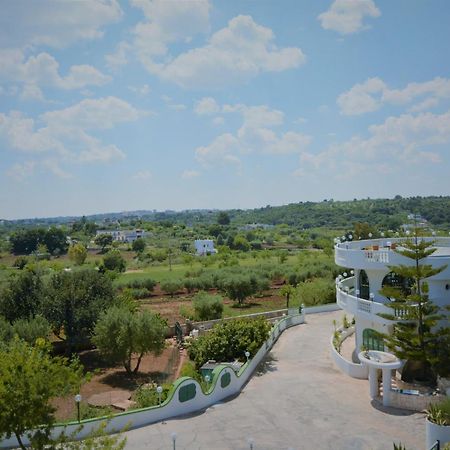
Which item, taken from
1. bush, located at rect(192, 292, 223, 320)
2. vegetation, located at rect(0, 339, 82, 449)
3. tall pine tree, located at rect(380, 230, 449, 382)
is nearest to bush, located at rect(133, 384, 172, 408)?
vegetation, located at rect(0, 339, 82, 449)

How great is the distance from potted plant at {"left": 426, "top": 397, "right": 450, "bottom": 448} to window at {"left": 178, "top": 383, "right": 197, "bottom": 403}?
Result: 26.5 feet

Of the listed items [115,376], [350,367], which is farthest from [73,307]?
[350,367]

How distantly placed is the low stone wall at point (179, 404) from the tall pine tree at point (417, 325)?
6314mm

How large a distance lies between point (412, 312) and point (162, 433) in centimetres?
1018

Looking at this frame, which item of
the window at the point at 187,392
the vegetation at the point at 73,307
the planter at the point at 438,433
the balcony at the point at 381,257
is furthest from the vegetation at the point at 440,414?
the vegetation at the point at 73,307

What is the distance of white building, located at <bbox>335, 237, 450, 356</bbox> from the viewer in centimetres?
2075

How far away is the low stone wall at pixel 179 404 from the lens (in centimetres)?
1639

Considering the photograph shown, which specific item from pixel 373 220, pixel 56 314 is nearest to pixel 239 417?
pixel 56 314

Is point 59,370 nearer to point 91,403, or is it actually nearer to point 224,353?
point 91,403

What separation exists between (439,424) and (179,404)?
8714 millimetres

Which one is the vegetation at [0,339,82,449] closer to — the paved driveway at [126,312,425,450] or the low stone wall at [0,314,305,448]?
the low stone wall at [0,314,305,448]

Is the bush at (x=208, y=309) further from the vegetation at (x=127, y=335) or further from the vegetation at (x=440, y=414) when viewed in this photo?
the vegetation at (x=440, y=414)

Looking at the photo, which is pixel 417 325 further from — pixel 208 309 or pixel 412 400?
pixel 208 309

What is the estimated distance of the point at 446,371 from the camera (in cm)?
1836
